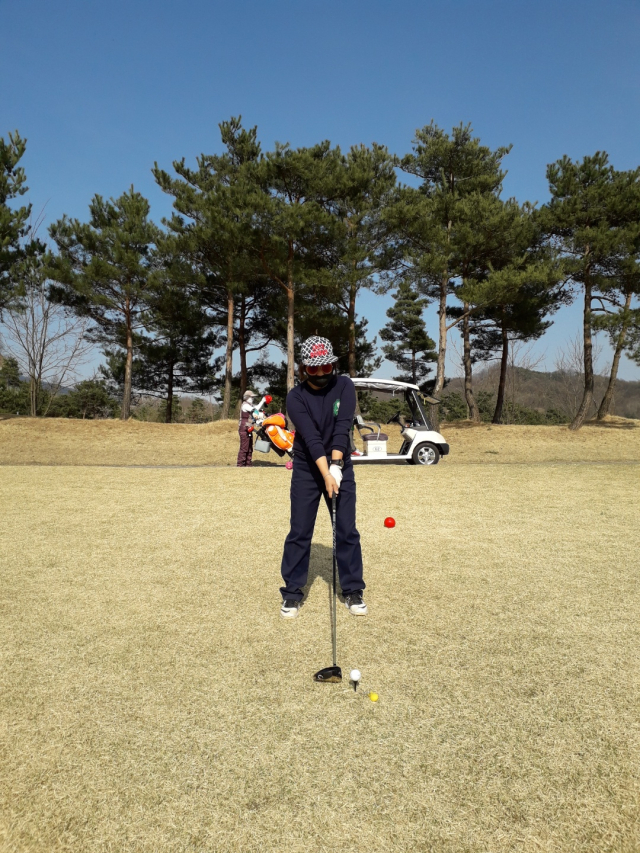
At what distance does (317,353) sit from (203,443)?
18796 millimetres

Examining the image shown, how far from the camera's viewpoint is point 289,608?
3957mm

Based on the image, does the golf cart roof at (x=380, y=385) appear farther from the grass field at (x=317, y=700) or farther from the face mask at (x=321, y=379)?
the face mask at (x=321, y=379)

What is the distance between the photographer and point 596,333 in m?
23.9

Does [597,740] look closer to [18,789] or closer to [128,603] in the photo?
[18,789]

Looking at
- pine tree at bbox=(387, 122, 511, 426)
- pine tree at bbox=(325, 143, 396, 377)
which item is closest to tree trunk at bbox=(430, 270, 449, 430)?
pine tree at bbox=(387, 122, 511, 426)

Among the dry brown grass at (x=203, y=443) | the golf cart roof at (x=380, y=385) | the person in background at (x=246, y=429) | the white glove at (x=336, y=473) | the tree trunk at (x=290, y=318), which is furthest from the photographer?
the tree trunk at (x=290, y=318)

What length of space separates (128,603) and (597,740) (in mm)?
3182

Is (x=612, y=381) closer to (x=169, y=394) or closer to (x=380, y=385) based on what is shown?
(x=380, y=385)

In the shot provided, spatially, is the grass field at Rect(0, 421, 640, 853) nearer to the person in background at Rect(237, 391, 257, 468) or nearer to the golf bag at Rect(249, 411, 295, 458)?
the golf bag at Rect(249, 411, 295, 458)

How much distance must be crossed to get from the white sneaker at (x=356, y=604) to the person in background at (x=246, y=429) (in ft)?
30.0

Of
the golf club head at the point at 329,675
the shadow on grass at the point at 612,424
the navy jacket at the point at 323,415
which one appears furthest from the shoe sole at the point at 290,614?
the shadow on grass at the point at 612,424

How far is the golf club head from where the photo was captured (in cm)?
295

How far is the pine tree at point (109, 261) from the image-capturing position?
26156 millimetres

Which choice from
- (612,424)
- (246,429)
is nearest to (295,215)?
(246,429)
